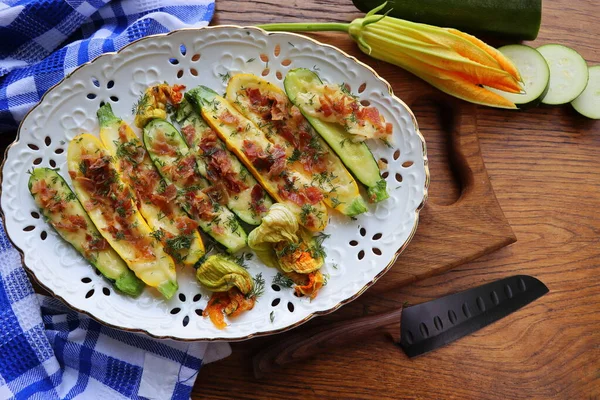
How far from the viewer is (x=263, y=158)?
149 inches

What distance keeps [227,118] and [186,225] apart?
0.80m

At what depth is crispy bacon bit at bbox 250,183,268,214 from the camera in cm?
379

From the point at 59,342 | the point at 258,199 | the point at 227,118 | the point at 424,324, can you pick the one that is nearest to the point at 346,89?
the point at 227,118

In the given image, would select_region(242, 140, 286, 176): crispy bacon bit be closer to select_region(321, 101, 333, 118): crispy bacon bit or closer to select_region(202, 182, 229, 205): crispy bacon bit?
select_region(202, 182, 229, 205): crispy bacon bit

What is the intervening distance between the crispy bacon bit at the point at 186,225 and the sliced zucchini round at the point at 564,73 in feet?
9.47

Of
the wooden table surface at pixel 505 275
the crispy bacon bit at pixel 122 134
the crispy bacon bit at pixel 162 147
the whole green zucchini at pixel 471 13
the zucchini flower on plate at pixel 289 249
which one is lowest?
the wooden table surface at pixel 505 275

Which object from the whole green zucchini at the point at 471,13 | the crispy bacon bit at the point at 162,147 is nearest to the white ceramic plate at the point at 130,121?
the crispy bacon bit at the point at 162,147

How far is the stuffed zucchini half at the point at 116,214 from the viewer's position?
363 centimetres

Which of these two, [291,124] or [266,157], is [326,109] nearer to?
[291,124]

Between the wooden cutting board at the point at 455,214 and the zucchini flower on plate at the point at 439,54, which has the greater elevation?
the zucchini flower on plate at the point at 439,54

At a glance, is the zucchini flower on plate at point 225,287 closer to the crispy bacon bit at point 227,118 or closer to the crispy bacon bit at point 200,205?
the crispy bacon bit at point 200,205

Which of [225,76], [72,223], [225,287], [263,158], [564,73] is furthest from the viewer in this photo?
[564,73]

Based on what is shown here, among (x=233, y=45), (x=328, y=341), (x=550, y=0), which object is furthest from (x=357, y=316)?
(x=550, y=0)

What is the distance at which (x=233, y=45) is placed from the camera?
4.00m
